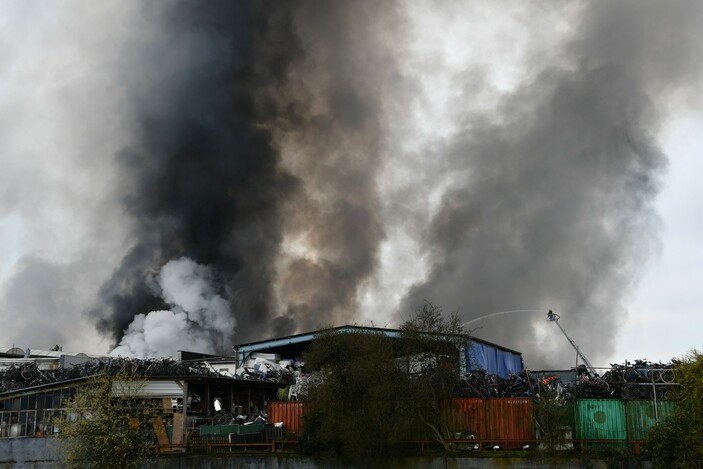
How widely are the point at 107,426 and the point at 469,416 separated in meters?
17.6

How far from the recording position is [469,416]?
115 feet

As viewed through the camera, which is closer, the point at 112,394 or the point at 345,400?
the point at 345,400

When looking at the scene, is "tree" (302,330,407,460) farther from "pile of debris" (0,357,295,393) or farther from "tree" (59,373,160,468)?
"pile of debris" (0,357,295,393)

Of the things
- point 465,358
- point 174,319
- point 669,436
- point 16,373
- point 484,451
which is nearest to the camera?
point 669,436

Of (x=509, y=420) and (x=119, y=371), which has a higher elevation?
(x=119, y=371)

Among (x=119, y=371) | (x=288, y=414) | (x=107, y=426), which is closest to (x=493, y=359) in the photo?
(x=288, y=414)

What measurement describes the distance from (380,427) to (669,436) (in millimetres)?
12432

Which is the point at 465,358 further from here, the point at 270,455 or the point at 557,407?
the point at 270,455

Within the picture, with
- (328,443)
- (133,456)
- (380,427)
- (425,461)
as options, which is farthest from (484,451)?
(133,456)

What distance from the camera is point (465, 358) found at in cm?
4081

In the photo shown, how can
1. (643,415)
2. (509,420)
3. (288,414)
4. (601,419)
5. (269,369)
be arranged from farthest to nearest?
(269,369)
(288,414)
(509,420)
(601,419)
(643,415)

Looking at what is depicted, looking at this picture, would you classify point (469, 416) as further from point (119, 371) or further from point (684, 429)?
point (119, 371)

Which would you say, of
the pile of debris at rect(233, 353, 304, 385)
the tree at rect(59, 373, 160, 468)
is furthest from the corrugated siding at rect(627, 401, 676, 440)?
the tree at rect(59, 373, 160, 468)

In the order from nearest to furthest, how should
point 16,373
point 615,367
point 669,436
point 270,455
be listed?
1. point 669,436
2. point 270,455
3. point 615,367
4. point 16,373
